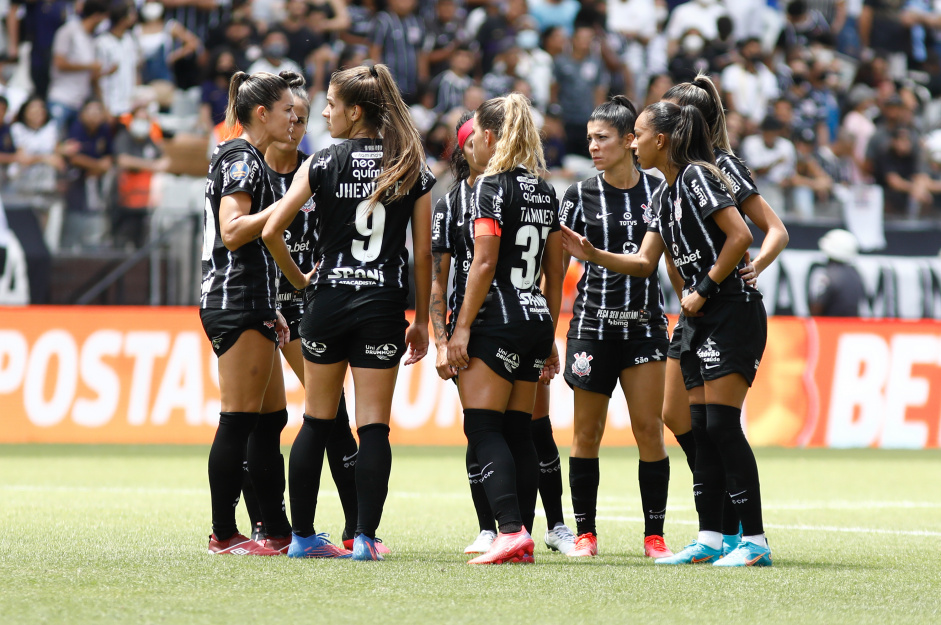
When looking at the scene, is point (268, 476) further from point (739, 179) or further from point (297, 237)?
point (739, 179)

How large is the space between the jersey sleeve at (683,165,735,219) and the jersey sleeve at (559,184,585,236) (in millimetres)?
805

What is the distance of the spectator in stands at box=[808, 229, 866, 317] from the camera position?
47.4 feet

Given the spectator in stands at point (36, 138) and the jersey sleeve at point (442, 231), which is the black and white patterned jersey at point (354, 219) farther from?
the spectator in stands at point (36, 138)

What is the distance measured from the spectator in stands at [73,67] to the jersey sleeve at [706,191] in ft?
37.9

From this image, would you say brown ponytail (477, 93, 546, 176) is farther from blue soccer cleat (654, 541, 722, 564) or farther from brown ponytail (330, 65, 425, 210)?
blue soccer cleat (654, 541, 722, 564)

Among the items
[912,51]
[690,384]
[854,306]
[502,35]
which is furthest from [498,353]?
[912,51]

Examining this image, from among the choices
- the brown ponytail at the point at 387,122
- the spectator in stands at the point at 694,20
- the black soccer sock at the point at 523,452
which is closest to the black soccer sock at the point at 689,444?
the black soccer sock at the point at 523,452

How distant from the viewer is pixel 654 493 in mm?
5930

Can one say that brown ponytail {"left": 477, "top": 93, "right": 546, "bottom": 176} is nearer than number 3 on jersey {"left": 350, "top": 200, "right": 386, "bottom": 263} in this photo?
No

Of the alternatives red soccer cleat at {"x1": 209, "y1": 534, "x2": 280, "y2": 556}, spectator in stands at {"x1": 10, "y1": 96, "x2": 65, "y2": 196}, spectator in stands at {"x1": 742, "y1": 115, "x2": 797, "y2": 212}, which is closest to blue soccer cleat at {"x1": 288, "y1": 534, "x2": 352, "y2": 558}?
red soccer cleat at {"x1": 209, "y1": 534, "x2": 280, "y2": 556}

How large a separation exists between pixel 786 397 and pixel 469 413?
836cm

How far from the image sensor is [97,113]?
47.9 feet

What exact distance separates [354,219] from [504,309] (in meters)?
0.76

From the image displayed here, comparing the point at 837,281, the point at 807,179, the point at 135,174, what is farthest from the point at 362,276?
the point at 807,179
